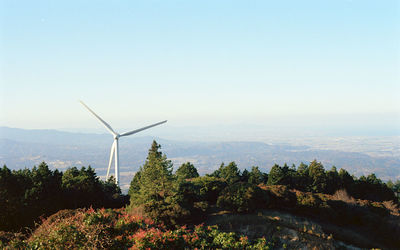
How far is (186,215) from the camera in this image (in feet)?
94.5

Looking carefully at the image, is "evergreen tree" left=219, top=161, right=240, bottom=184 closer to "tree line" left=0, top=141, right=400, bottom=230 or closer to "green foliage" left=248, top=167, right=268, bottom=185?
"green foliage" left=248, top=167, right=268, bottom=185

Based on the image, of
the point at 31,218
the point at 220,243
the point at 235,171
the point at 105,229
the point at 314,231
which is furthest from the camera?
the point at 235,171

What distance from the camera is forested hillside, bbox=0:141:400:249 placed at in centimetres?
1576

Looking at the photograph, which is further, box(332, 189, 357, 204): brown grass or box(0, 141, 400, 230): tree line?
box(332, 189, 357, 204): brown grass

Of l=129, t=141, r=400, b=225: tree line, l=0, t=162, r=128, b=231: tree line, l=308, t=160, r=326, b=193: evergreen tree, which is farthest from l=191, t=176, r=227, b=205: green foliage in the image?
l=308, t=160, r=326, b=193: evergreen tree

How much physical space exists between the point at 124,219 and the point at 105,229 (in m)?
1.46

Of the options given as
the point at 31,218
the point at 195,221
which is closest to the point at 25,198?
the point at 31,218

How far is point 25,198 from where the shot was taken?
34.3m

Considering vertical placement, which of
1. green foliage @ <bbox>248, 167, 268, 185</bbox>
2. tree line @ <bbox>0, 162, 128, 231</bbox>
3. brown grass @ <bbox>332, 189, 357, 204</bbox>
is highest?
tree line @ <bbox>0, 162, 128, 231</bbox>

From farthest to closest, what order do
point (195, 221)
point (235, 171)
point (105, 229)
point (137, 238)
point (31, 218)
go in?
point (235, 171)
point (31, 218)
point (195, 221)
point (105, 229)
point (137, 238)

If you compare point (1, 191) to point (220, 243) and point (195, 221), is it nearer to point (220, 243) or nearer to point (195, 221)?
point (195, 221)

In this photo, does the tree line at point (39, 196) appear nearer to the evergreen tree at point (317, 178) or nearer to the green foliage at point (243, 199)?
the green foliage at point (243, 199)

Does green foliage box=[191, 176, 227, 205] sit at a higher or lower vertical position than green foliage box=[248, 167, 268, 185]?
higher

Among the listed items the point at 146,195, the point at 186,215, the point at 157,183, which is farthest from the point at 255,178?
the point at 186,215
